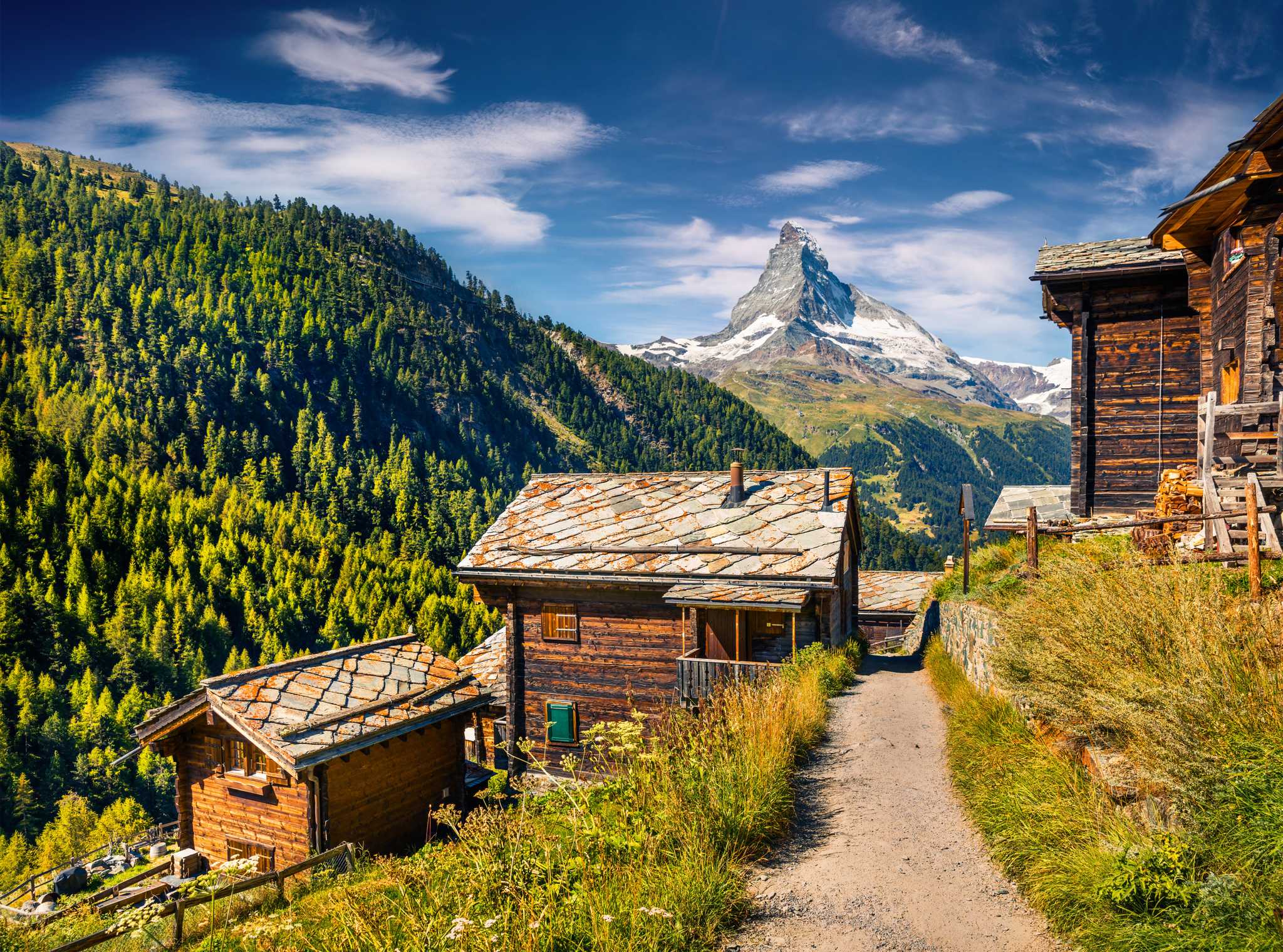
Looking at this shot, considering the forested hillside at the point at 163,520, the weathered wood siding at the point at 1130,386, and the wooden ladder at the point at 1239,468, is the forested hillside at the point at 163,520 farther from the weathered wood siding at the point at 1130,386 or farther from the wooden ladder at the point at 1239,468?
the wooden ladder at the point at 1239,468

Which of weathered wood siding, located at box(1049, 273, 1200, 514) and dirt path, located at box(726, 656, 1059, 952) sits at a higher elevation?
weathered wood siding, located at box(1049, 273, 1200, 514)

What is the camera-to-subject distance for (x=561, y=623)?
2153 centimetres

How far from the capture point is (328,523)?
497 ft

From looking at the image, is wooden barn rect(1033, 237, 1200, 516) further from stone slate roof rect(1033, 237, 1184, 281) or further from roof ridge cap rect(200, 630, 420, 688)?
roof ridge cap rect(200, 630, 420, 688)

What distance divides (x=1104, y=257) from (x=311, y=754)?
2236cm

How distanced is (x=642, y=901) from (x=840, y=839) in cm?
266

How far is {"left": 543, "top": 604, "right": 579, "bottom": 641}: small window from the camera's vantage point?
2139 centimetres

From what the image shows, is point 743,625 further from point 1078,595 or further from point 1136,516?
point 1078,595

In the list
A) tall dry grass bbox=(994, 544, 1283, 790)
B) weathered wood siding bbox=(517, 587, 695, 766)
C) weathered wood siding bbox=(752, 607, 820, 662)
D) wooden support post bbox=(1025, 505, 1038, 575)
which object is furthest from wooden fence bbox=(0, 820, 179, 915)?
wooden support post bbox=(1025, 505, 1038, 575)

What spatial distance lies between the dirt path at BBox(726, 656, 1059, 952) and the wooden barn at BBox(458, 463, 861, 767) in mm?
8957

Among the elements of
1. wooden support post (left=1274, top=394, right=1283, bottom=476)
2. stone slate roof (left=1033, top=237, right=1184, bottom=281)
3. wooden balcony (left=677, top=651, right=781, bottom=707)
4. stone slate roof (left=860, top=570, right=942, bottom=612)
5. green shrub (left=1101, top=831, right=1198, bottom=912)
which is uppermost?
stone slate roof (left=1033, top=237, right=1184, bottom=281)

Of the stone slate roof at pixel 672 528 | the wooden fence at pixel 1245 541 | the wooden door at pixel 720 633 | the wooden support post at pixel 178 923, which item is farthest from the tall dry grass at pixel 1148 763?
the stone slate roof at pixel 672 528

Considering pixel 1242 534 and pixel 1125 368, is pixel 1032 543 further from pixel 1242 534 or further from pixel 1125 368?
pixel 1125 368

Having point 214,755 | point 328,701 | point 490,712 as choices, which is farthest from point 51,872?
point 328,701
